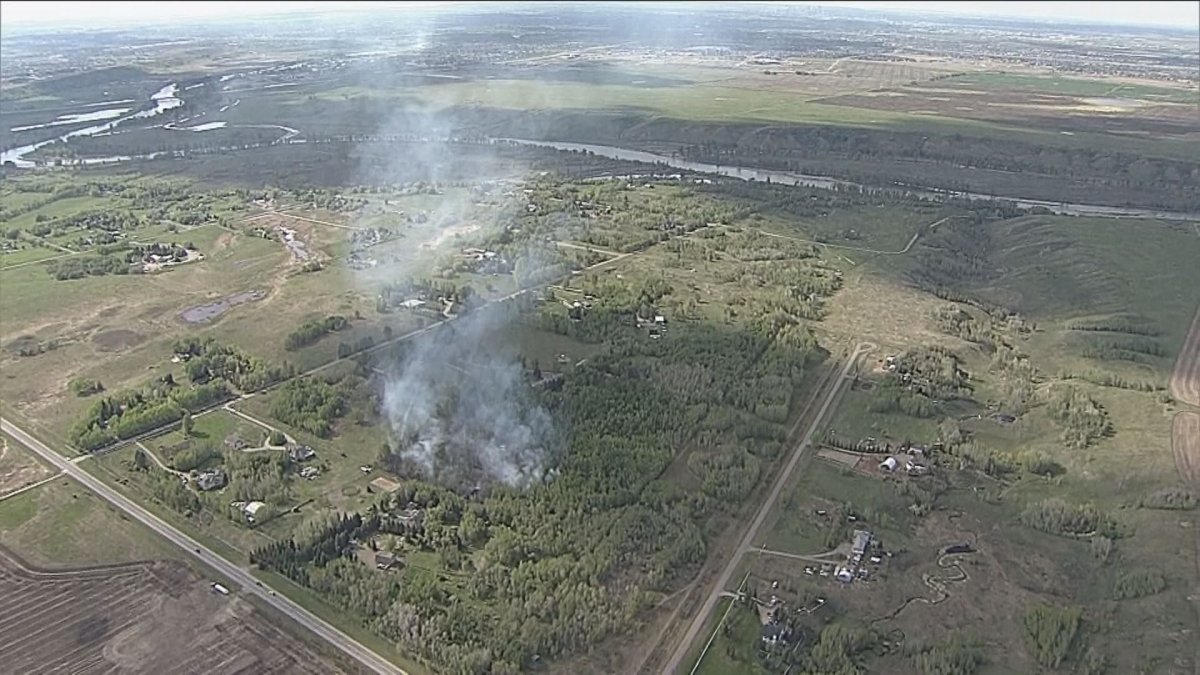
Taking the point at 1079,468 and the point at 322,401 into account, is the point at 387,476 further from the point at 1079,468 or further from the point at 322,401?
the point at 1079,468

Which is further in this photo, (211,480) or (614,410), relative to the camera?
(614,410)

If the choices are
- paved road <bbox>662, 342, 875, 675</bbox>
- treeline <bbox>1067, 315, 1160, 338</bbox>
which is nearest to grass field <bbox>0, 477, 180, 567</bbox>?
paved road <bbox>662, 342, 875, 675</bbox>

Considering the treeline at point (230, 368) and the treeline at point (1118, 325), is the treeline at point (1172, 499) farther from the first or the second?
the treeline at point (230, 368)

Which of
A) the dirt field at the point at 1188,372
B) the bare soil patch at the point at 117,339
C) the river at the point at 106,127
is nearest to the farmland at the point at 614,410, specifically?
the bare soil patch at the point at 117,339

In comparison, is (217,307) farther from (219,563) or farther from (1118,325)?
(1118,325)

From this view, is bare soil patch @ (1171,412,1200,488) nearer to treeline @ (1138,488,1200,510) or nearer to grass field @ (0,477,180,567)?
treeline @ (1138,488,1200,510)

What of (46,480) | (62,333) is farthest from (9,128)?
(46,480)

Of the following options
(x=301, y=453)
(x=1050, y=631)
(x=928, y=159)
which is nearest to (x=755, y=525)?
(x=1050, y=631)
